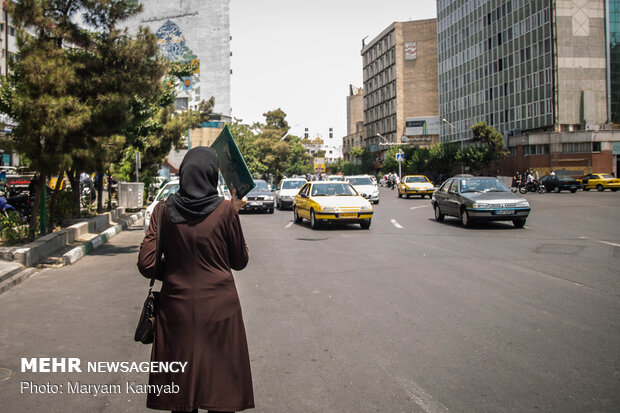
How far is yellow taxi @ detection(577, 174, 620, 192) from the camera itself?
4356 centimetres

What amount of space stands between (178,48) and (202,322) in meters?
73.5

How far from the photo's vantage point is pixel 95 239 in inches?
559

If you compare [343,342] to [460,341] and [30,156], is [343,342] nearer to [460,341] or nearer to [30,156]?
[460,341]

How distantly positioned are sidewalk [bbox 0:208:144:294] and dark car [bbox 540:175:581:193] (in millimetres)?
35299

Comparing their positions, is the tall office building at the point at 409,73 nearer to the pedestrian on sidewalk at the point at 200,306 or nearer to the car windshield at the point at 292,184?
the car windshield at the point at 292,184

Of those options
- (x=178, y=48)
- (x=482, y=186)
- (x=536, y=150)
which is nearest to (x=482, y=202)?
(x=482, y=186)

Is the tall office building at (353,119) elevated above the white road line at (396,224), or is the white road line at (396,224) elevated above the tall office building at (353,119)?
the tall office building at (353,119)

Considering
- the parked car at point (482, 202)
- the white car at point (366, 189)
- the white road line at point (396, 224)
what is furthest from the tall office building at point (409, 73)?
the parked car at point (482, 202)

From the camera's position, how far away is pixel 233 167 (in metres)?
4.11

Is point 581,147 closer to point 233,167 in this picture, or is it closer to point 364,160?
point 233,167

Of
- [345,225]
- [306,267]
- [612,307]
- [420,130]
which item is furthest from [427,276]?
[420,130]

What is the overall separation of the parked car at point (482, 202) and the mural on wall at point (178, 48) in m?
57.3

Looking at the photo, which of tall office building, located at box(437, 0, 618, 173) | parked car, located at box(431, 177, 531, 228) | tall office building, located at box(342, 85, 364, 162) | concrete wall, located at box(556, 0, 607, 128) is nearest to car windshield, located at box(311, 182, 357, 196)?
parked car, located at box(431, 177, 531, 228)

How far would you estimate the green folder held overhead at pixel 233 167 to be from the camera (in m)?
3.96
